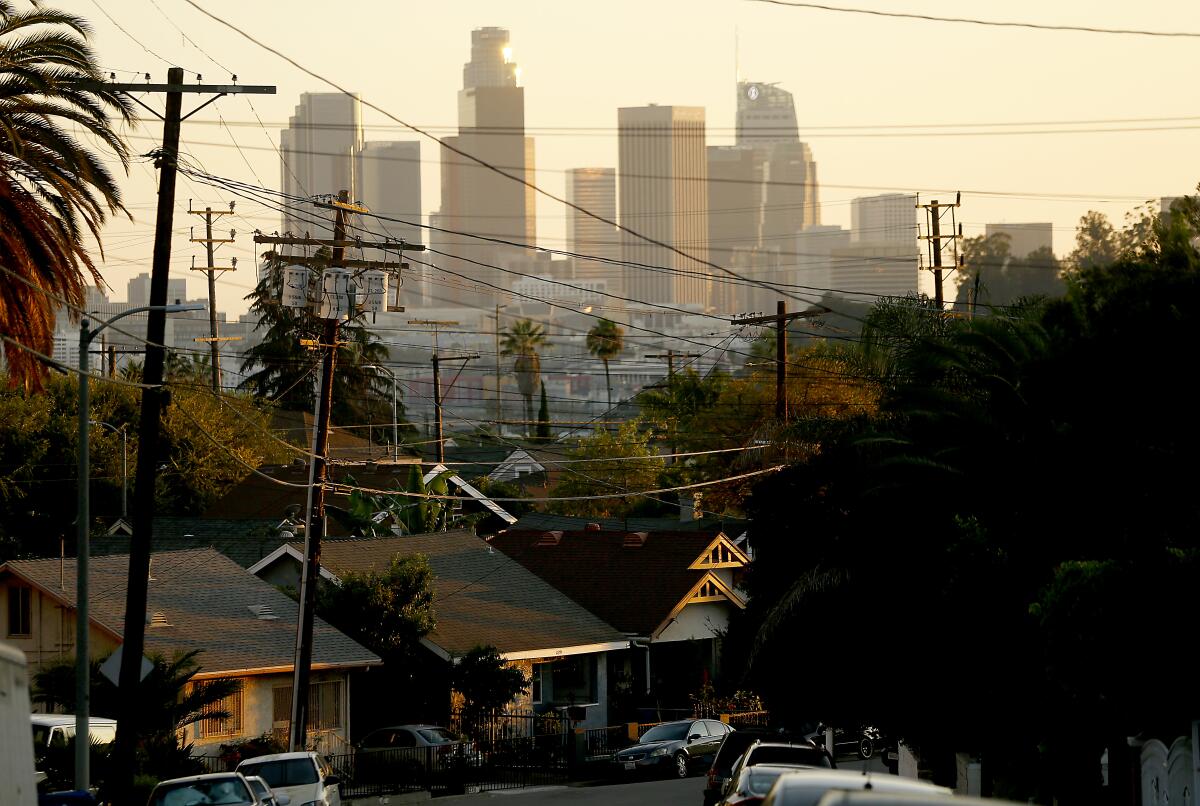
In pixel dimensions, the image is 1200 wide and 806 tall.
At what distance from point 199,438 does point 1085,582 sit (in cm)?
5536

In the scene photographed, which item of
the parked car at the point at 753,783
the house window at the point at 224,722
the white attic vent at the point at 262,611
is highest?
the white attic vent at the point at 262,611

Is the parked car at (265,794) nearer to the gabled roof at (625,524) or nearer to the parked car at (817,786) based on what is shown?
the parked car at (817,786)

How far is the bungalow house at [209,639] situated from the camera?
37094mm

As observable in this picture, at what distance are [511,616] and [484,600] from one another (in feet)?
3.38

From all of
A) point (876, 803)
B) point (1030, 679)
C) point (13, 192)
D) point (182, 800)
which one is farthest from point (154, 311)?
point (876, 803)

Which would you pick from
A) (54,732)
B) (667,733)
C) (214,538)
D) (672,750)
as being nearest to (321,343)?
(54,732)

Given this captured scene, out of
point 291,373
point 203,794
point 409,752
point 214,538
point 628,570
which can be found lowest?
point 409,752

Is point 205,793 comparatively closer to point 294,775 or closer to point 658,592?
point 294,775

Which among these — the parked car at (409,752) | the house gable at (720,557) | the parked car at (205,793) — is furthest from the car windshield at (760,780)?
the house gable at (720,557)

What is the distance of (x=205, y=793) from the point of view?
22.9 meters

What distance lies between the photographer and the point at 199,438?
230 feet

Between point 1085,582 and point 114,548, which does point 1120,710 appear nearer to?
point 1085,582

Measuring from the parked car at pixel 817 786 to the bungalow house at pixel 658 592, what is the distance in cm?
3550

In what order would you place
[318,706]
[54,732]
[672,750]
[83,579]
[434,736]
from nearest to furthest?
[83,579] → [54,732] → [318,706] → [434,736] → [672,750]
